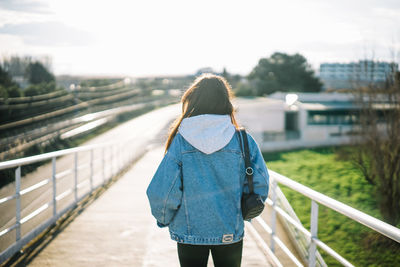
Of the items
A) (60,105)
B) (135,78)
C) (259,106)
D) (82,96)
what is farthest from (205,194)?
(135,78)

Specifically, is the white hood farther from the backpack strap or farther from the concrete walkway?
the concrete walkway

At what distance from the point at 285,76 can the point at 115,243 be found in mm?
56444

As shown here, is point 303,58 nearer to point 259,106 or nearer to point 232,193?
point 259,106

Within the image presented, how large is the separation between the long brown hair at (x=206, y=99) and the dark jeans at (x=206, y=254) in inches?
22.1

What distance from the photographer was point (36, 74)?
50312 millimetres

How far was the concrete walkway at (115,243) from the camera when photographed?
11.5 feet

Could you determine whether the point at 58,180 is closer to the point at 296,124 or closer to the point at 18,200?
the point at 18,200

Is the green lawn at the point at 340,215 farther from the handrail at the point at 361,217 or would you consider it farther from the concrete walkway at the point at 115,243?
the concrete walkway at the point at 115,243

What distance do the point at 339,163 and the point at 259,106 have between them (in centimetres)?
1217

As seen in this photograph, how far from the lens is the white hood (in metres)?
1.78

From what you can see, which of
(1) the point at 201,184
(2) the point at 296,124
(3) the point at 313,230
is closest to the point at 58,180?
(3) the point at 313,230

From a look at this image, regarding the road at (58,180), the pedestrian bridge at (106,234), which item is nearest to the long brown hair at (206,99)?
the road at (58,180)

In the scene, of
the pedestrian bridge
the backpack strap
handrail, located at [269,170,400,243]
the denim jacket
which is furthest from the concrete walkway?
the backpack strap

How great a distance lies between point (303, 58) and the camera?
192ft
